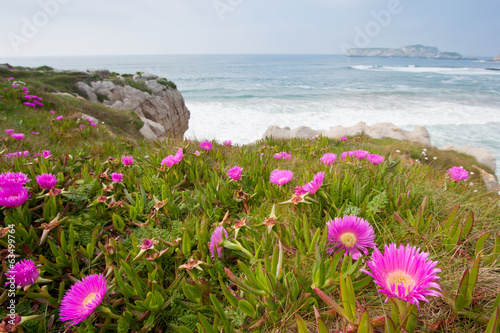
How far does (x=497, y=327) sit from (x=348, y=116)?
23337 mm

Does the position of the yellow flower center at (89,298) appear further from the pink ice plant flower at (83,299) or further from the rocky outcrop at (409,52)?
the rocky outcrop at (409,52)

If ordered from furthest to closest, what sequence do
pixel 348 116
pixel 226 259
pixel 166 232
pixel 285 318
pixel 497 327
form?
pixel 348 116, pixel 166 232, pixel 226 259, pixel 285 318, pixel 497 327

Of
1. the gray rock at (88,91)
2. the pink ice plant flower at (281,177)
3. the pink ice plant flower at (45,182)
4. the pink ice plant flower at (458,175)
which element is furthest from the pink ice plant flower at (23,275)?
the gray rock at (88,91)

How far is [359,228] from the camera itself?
43.4 inches

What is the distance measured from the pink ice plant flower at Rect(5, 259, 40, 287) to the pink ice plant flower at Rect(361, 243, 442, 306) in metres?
1.35

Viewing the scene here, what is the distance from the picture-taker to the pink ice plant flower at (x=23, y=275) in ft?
3.59

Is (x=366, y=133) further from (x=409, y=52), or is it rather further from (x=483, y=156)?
(x=409, y=52)

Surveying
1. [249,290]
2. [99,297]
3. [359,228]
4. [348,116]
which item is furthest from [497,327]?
[348,116]

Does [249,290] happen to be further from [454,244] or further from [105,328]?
[454,244]

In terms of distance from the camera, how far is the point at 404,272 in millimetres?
792

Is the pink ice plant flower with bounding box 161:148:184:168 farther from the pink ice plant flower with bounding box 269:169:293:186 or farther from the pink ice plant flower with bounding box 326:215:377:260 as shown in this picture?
the pink ice plant flower with bounding box 326:215:377:260

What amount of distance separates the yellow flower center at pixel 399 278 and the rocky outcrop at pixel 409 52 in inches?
7179

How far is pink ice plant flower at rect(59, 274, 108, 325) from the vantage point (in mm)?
935

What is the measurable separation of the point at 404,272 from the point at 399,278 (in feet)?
0.08
